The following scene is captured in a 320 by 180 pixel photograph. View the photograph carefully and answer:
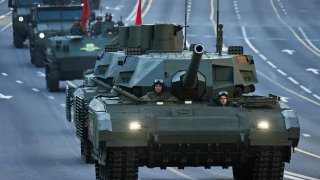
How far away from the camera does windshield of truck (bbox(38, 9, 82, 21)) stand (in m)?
55.8

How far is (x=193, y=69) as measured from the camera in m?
23.7

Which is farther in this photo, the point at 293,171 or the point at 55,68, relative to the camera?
the point at 55,68

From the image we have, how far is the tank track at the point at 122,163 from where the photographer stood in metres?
22.9

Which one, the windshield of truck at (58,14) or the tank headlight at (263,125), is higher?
the tank headlight at (263,125)

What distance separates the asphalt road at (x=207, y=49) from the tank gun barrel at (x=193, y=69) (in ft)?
11.4

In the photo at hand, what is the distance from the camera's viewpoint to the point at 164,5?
98.9 m

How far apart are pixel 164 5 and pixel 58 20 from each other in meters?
43.4

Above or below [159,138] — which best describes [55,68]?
below

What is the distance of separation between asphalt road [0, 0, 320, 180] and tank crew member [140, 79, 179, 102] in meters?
3.32

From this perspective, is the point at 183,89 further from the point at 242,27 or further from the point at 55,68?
the point at 242,27

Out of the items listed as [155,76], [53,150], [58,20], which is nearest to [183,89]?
[155,76]

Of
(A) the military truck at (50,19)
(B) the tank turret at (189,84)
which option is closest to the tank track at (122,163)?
(B) the tank turret at (189,84)

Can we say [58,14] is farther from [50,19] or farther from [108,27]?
[108,27]

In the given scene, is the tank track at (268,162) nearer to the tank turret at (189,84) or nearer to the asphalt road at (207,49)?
the tank turret at (189,84)
